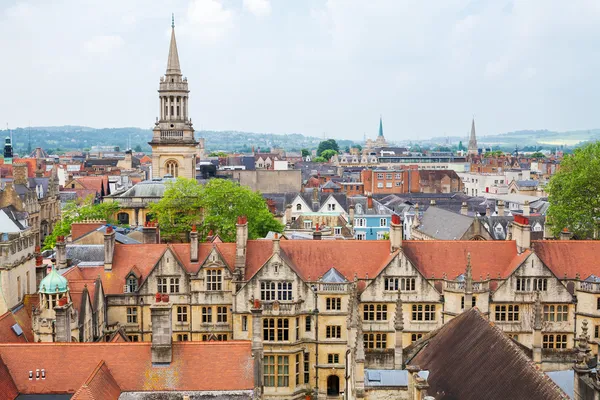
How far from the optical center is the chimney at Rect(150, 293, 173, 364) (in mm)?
37906

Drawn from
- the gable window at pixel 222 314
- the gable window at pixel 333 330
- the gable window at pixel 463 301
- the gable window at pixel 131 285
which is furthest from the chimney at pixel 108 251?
the gable window at pixel 463 301

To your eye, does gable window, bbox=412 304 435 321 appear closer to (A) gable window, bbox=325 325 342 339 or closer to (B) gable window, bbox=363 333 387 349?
(B) gable window, bbox=363 333 387 349

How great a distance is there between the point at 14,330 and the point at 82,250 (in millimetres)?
A: 20727

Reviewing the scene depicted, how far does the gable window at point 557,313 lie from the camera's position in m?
57.5

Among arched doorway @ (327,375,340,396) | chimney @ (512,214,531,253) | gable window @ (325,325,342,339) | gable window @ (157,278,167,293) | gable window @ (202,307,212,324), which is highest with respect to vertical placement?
chimney @ (512,214,531,253)

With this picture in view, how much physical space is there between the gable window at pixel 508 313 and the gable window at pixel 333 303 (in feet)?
40.5

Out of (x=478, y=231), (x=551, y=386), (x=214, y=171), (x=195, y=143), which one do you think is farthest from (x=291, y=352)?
(x=214, y=171)

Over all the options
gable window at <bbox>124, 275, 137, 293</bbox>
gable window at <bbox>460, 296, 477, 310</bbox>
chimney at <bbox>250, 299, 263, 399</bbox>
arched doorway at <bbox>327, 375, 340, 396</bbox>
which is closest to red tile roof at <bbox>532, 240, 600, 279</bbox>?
gable window at <bbox>460, 296, 477, 310</bbox>

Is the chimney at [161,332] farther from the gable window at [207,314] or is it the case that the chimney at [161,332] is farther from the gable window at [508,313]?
the gable window at [508,313]

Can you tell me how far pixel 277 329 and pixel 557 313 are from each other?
21809 millimetres

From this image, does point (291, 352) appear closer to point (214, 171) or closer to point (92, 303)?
point (92, 303)

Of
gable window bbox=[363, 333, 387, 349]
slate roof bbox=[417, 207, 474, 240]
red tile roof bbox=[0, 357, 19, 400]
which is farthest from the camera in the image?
slate roof bbox=[417, 207, 474, 240]

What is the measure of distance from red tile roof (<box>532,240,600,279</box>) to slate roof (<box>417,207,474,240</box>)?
27775mm

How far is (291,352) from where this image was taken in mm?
56094
